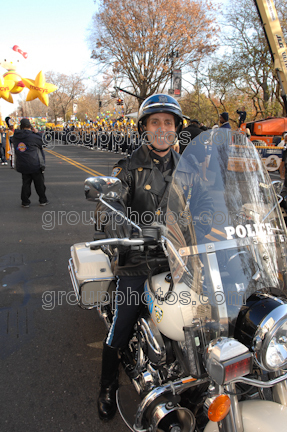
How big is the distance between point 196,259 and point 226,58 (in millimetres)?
26769

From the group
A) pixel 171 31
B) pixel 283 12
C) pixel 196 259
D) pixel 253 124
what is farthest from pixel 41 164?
pixel 171 31

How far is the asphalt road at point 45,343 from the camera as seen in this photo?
2145 millimetres

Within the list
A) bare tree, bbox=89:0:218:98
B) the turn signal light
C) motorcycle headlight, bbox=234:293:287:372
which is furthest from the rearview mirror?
bare tree, bbox=89:0:218:98

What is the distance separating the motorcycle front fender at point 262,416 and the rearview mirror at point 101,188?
1.17 metres

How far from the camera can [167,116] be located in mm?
2436

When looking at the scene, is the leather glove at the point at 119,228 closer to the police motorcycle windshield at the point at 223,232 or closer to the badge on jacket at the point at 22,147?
the police motorcycle windshield at the point at 223,232

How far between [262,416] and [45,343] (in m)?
2.07

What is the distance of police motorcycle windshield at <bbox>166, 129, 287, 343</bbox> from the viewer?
140cm

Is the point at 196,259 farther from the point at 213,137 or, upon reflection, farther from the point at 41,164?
the point at 41,164

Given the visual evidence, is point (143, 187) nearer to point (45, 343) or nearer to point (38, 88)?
point (45, 343)

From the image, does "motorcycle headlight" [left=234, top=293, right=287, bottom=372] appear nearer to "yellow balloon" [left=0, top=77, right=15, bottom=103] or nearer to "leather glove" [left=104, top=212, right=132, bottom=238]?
"leather glove" [left=104, top=212, right=132, bottom=238]

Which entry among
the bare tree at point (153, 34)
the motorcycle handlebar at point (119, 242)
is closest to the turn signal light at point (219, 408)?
the motorcycle handlebar at point (119, 242)

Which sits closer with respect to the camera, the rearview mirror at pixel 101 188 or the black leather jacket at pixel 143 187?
the rearview mirror at pixel 101 188

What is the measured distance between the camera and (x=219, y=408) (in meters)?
1.25
